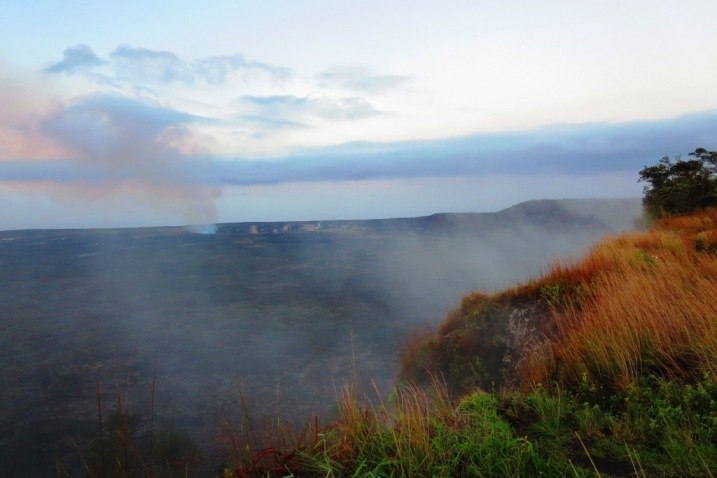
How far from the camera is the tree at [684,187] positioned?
18.0 metres

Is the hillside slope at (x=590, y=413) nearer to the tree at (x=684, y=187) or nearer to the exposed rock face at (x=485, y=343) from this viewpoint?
the exposed rock face at (x=485, y=343)

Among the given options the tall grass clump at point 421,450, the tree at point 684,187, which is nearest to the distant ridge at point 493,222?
the tree at point 684,187

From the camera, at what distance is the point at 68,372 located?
56.9ft

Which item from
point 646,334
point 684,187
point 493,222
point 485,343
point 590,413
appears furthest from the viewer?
point 493,222

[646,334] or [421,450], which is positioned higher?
[646,334]

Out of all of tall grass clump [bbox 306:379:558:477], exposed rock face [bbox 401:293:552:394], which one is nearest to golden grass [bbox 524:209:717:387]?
tall grass clump [bbox 306:379:558:477]

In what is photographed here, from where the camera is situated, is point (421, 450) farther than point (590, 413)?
No

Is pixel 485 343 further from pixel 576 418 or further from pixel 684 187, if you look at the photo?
pixel 684 187

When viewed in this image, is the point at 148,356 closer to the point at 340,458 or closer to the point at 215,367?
the point at 215,367

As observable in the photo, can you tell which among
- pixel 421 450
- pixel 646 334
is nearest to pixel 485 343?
pixel 646 334

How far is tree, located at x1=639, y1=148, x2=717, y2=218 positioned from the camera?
18.0 m

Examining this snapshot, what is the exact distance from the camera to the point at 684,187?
18578 mm

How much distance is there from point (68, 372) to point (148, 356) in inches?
126

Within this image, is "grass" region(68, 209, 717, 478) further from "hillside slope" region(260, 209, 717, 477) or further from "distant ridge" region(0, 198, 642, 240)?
"distant ridge" region(0, 198, 642, 240)
